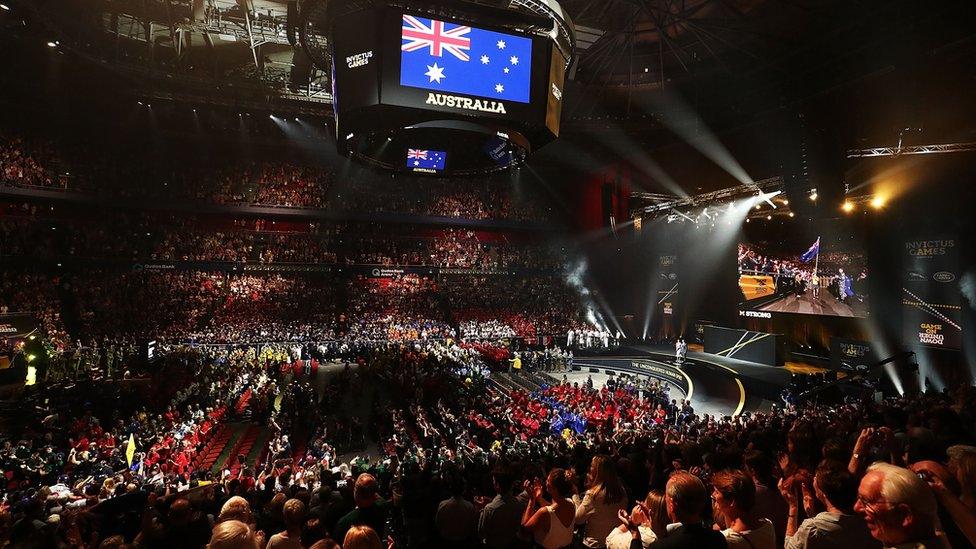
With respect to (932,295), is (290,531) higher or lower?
lower

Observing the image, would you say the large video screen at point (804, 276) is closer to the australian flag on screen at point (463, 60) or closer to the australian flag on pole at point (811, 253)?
the australian flag on pole at point (811, 253)

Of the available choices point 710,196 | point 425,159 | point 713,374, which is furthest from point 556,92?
point 710,196

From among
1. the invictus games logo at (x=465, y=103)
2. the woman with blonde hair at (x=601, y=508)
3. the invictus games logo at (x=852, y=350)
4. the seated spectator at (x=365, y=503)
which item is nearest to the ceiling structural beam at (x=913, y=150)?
the invictus games logo at (x=852, y=350)

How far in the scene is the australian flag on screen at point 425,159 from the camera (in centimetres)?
932

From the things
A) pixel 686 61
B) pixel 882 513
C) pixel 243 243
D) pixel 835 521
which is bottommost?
pixel 835 521

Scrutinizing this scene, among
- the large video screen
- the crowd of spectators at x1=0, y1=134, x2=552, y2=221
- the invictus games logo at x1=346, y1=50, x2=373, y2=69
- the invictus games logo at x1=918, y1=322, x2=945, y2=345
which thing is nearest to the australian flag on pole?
the large video screen

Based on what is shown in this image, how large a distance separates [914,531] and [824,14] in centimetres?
1462

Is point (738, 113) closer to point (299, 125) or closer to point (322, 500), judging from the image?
point (322, 500)

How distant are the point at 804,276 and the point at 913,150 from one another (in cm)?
737

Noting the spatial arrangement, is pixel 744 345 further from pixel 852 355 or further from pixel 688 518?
pixel 688 518

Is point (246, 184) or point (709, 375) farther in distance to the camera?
point (246, 184)

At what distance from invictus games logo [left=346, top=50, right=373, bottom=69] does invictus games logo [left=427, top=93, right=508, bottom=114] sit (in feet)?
3.07

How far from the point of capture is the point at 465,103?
6.55 metres

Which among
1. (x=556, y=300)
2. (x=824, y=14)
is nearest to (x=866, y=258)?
(x=824, y=14)
